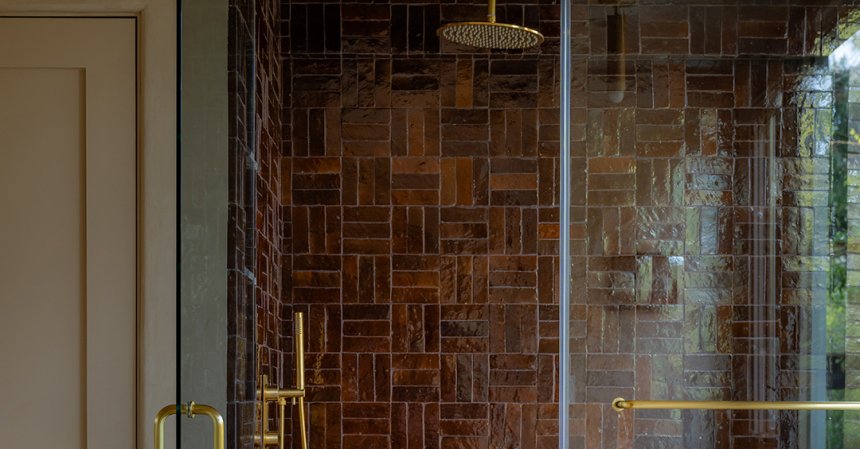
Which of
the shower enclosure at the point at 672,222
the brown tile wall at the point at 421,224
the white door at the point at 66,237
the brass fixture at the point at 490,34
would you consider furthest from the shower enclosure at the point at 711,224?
the brown tile wall at the point at 421,224

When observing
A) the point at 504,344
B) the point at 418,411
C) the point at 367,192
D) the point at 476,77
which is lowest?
the point at 418,411

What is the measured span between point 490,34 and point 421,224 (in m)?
1.00

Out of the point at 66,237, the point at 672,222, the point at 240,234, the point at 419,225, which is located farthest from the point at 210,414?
the point at 419,225

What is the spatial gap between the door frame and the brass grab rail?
1260 mm

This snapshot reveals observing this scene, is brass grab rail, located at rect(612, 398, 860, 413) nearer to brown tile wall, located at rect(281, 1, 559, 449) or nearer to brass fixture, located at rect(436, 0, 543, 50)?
brass fixture, located at rect(436, 0, 543, 50)

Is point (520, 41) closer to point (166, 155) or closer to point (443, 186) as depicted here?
point (443, 186)

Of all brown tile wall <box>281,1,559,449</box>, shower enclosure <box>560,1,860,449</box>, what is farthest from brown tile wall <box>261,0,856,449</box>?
shower enclosure <box>560,1,860,449</box>

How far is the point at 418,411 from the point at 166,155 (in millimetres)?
1871

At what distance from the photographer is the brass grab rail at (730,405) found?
5.90ft

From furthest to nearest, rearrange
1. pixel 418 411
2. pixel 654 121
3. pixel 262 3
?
1. pixel 418 411
2. pixel 262 3
3. pixel 654 121

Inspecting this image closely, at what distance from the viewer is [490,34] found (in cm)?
351

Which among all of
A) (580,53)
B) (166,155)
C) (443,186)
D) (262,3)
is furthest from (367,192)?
(580,53)

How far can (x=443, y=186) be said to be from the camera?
4.27 m

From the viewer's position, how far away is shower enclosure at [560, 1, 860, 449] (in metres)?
1.81
